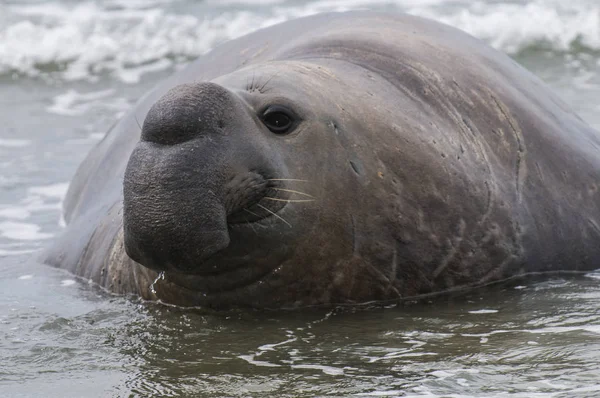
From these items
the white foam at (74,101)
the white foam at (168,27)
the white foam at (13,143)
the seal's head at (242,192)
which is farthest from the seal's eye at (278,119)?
the white foam at (168,27)

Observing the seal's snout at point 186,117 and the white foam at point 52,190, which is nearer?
the seal's snout at point 186,117

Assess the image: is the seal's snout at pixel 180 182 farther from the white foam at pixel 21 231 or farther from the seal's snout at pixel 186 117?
the white foam at pixel 21 231

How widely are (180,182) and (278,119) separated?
0.61 m

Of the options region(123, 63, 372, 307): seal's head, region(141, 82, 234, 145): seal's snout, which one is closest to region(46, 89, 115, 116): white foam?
region(123, 63, 372, 307): seal's head

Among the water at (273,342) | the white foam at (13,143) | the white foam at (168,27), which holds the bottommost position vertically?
the water at (273,342)

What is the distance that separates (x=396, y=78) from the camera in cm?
609

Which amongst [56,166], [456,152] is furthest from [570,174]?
[56,166]

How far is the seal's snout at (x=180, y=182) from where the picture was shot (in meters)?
4.79

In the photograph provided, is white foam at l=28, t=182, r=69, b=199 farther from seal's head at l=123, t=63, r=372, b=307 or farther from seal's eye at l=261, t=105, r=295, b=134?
seal's eye at l=261, t=105, r=295, b=134

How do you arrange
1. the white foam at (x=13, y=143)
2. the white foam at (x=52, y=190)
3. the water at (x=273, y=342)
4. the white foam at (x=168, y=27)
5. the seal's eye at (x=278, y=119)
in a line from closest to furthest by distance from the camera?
the water at (x=273, y=342)
the seal's eye at (x=278, y=119)
the white foam at (x=52, y=190)
the white foam at (x=13, y=143)
the white foam at (x=168, y=27)

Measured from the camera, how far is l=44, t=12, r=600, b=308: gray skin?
487 centimetres

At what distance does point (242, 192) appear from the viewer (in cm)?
494

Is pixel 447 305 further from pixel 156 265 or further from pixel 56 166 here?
pixel 56 166

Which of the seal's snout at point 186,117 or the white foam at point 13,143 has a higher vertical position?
the white foam at point 13,143
